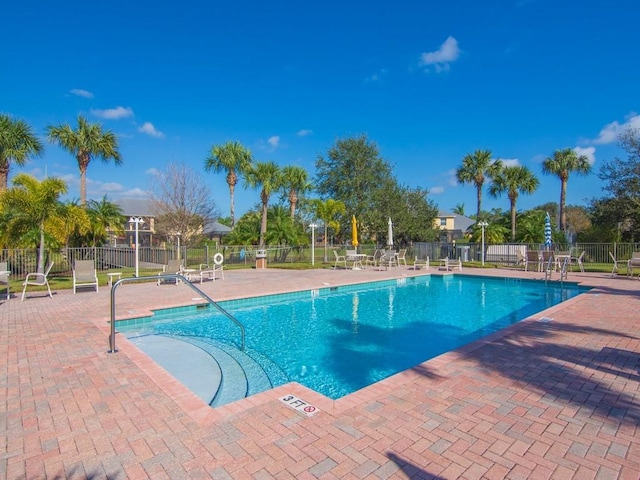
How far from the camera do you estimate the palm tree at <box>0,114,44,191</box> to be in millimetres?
16641

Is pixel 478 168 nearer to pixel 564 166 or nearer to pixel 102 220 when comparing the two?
pixel 564 166

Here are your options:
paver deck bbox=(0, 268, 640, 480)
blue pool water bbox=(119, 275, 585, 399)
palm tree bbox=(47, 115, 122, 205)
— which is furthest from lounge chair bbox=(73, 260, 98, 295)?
palm tree bbox=(47, 115, 122, 205)

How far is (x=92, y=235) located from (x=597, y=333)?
68.3 feet

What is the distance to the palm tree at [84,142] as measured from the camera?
19.5 m

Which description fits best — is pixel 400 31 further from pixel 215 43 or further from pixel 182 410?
pixel 182 410

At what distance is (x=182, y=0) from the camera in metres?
13.4

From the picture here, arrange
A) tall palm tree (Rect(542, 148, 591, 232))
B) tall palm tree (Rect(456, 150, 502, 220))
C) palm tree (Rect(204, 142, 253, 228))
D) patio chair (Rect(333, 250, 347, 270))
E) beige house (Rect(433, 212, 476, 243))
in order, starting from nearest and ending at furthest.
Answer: patio chair (Rect(333, 250, 347, 270))
palm tree (Rect(204, 142, 253, 228))
tall palm tree (Rect(542, 148, 591, 232))
tall palm tree (Rect(456, 150, 502, 220))
beige house (Rect(433, 212, 476, 243))

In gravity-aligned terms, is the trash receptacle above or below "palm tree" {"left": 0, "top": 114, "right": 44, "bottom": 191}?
below

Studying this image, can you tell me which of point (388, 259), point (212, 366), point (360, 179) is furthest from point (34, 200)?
point (360, 179)

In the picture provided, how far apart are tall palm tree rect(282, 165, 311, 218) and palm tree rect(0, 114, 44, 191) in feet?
52.3

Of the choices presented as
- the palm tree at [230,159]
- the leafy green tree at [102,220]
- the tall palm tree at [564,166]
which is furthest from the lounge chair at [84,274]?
the tall palm tree at [564,166]

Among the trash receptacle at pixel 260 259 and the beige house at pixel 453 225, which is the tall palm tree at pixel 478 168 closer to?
the beige house at pixel 453 225

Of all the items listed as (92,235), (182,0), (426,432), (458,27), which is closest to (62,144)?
(92,235)

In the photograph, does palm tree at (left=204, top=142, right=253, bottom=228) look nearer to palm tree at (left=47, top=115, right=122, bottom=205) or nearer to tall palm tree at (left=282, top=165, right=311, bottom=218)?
tall palm tree at (left=282, top=165, right=311, bottom=218)
